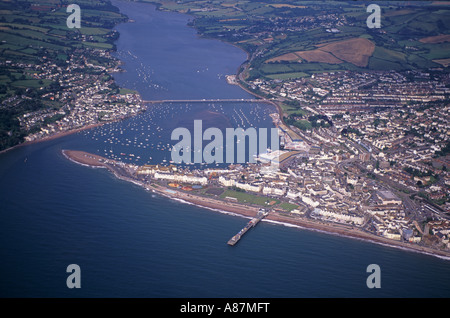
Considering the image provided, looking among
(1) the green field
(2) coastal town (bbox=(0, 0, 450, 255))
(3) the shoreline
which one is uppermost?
(2) coastal town (bbox=(0, 0, 450, 255))

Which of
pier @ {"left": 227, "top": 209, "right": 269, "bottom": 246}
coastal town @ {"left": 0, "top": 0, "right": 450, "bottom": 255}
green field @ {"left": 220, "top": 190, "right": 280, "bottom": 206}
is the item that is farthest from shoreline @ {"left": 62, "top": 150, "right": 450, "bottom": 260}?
green field @ {"left": 220, "top": 190, "right": 280, "bottom": 206}

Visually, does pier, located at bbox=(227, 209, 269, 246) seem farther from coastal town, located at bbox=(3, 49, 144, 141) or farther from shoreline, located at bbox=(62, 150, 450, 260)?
coastal town, located at bbox=(3, 49, 144, 141)

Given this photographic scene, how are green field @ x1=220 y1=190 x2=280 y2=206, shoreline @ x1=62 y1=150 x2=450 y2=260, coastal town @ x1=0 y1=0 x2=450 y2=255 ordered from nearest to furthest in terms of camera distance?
shoreline @ x1=62 y1=150 x2=450 y2=260
coastal town @ x1=0 y1=0 x2=450 y2=255
green field @ x1=220 y1=190 x2=280 y2=206

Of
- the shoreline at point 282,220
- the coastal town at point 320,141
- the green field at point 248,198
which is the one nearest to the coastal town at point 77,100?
the coastal town at point 320,141

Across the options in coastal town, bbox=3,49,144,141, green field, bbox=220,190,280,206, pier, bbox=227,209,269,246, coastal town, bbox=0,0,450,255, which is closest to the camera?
pier, bbox=227,209,269,246

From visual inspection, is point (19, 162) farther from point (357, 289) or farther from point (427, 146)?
point (427, 146)

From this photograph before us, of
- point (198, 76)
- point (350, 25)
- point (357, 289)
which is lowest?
point (357, 289)

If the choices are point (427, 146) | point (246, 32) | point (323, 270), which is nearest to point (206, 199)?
point (323, 270)

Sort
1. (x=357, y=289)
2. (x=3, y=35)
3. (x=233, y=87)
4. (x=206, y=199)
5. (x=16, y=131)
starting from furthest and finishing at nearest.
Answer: (x=3, y=35), (x=233, y=87), (x=16, y=131), (x=206, y=199), (x=357, y=289)

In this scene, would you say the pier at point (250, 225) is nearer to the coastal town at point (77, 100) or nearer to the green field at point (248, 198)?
the green field at point (248, 198)
